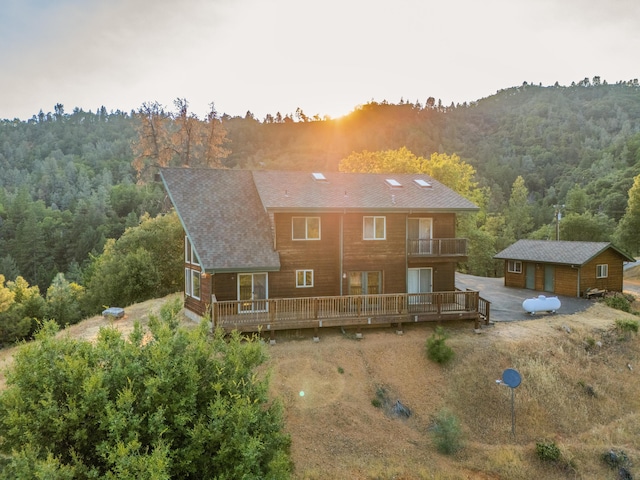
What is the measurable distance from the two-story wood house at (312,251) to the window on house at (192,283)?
0.17ft

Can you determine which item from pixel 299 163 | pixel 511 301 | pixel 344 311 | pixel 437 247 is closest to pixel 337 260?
pixel 344 311

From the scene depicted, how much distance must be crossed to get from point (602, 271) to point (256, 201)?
24.1 meters

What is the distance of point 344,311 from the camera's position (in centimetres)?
1931

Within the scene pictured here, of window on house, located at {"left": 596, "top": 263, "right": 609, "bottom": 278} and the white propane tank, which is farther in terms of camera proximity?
window on house, located at {"left": 596, "top": 263, "right": 609, "bottom": 278}

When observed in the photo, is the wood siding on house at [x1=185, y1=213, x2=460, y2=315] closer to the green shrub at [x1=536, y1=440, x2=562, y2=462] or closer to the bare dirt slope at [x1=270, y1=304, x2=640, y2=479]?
the bare dirt slope at [x1=270, y1=304, x2=640, y2=479]

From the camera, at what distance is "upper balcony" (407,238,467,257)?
21.5 meters

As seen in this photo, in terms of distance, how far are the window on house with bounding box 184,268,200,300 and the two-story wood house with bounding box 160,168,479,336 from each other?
0.17 feet

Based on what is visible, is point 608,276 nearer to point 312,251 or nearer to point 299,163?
point 312,251

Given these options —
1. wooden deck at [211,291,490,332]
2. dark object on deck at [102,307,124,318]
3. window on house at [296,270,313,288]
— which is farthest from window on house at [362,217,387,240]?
dark object on deck at [102,307,124,318]

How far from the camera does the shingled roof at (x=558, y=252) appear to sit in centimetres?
2811

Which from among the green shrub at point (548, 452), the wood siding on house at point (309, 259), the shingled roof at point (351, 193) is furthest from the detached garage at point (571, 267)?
the wood siding on house at point (309, 259)

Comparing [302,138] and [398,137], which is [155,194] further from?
[398,137]

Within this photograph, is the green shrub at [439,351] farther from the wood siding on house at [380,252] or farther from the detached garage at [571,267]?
the detached garage at [571,267]

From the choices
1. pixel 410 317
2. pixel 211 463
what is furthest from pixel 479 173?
pixel 211 463
